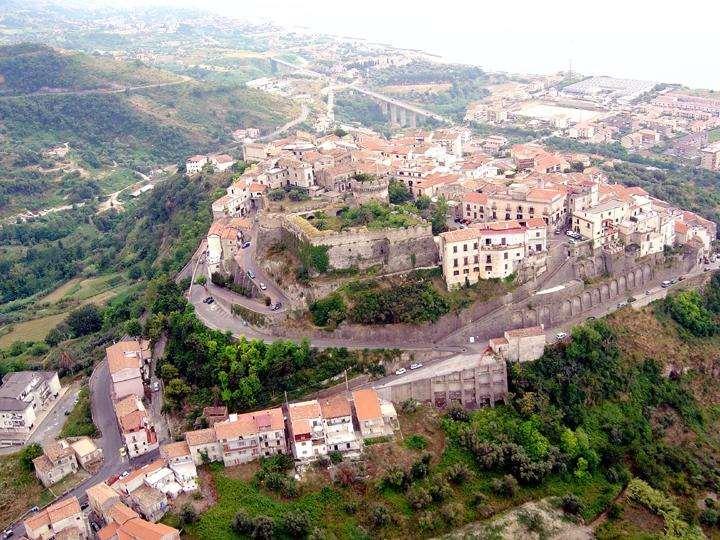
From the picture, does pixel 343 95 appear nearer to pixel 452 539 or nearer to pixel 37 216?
pixel 37 216

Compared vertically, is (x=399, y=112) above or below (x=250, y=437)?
below

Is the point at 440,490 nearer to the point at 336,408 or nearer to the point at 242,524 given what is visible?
the point at 336,408

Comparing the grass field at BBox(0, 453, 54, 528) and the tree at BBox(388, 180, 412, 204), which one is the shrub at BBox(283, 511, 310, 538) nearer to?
the grass field at BBox(0, 453, 54, 528)

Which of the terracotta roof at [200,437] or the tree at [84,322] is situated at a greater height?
the terracotta roof at [200,437]

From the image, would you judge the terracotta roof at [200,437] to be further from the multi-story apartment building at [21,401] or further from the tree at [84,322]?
the tree at [84,322]

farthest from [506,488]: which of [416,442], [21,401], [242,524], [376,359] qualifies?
[21,401]

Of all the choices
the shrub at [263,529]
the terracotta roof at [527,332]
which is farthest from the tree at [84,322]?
the terracotta roof at [527,332]

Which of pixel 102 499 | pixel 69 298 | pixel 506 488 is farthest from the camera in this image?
pixel 69 298
